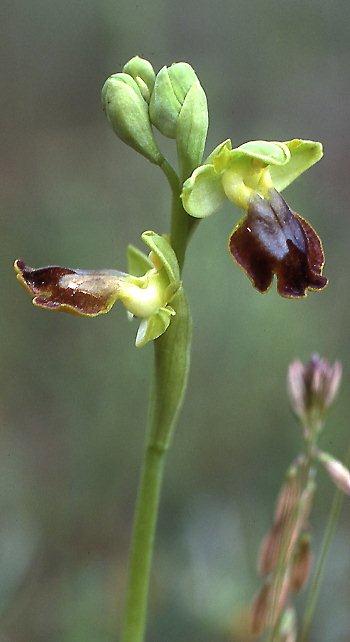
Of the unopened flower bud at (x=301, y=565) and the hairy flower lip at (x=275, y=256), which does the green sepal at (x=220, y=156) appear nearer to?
the hairy flower lip at (x=275, y=256)

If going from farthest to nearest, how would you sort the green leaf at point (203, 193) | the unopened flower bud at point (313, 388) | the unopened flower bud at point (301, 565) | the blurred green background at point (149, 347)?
the blurred green background at point (149, 347)
the unopened flower bud at point (301, 565)
the unopened flower bud at point (313, 388)
the green leaf at point (203, 193)

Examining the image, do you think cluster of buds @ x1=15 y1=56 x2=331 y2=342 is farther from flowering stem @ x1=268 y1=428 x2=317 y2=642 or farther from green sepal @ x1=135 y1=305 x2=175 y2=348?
flowering stem @ x1=268 y1=428 x2=317 y2=642

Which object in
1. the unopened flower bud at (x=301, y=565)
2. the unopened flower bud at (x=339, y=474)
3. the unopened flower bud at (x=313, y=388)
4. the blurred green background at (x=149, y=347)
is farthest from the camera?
the blurred green background at (x=149, y=347)

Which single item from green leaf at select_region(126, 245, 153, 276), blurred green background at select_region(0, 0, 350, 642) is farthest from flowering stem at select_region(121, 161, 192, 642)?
blurred green background at select_region(0, 0, 350, 642)

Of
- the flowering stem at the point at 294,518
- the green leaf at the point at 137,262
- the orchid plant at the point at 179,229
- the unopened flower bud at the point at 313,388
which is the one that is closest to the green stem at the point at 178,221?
the orchid plant at the point at 179,229

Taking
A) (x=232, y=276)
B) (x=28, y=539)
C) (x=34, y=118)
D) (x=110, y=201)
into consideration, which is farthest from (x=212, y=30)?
(x=28, y=539)

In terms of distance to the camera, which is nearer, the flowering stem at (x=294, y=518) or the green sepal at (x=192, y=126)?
the green sepal at (x=192, y=126)
